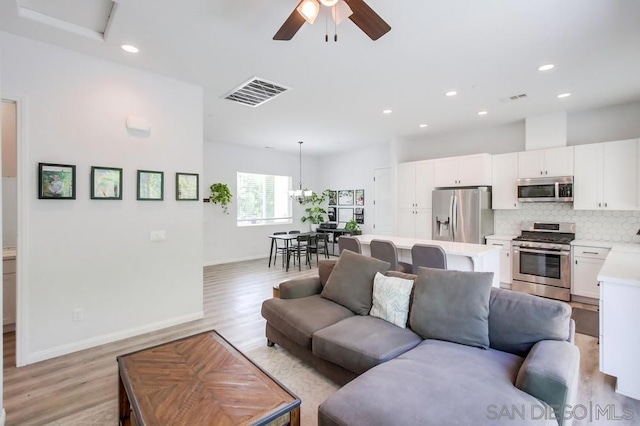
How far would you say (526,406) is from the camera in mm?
1483

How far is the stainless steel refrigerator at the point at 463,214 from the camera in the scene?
526 centimetres

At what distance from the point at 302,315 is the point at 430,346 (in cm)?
112

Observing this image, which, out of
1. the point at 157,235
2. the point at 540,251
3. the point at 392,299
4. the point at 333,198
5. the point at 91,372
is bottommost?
the point at 91,372

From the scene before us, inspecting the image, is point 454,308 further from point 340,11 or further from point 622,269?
point 340,11

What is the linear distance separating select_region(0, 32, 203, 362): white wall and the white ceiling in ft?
0.93

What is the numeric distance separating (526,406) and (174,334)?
3.32 meters

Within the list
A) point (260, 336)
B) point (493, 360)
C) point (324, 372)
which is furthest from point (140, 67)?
point (493, 360)

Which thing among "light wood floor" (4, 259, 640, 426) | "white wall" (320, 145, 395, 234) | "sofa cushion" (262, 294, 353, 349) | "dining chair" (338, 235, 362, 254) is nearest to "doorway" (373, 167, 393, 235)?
"white wall" (320, 145, 395, 234)

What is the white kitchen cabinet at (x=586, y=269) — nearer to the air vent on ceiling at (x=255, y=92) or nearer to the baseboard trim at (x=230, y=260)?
the air vent on ceiling at (x=255, y=92)

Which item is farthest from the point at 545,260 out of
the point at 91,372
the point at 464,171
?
the point at 91,372

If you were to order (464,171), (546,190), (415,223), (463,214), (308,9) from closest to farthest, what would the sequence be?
(308,9)
(546,190)
(463,214)
(464,171)
(415,223)

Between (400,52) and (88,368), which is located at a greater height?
(400,52)

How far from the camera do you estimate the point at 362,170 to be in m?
8.44

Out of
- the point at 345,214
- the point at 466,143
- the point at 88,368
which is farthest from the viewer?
Answer: the point at 345,214
